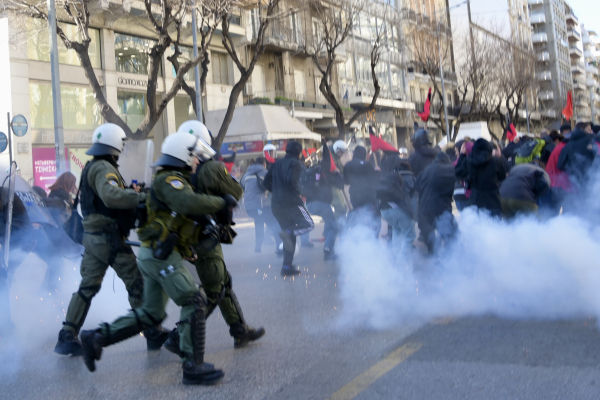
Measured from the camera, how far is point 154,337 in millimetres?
4523

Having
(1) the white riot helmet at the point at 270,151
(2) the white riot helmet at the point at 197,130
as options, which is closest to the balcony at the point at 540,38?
(1) the white riot helmet at the point at 270,151

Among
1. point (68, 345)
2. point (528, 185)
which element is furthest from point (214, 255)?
point (528, 185)

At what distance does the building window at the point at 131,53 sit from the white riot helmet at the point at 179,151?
62.7 ft

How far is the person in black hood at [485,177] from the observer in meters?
6.37

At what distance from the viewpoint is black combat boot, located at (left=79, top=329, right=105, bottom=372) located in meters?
3.69

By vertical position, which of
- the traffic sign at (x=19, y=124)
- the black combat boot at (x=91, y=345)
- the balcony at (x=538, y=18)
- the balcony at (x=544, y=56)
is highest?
the balcony at (x=538, y=18)

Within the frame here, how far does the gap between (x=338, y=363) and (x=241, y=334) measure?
857 millimetres

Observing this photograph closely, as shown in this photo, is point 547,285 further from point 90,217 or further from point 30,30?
point 30,30

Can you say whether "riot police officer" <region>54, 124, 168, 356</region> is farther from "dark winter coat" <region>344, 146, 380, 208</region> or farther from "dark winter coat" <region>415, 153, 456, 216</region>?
"dark winter coat" <region>344, 146, 380, 208</region>

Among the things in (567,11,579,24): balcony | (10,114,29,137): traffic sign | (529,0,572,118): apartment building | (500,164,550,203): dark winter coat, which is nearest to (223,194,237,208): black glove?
(500,164,550,203): dark winter coat

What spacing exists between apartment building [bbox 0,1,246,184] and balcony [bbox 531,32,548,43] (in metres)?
57.6

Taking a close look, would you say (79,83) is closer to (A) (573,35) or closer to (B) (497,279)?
(B) (497,279)

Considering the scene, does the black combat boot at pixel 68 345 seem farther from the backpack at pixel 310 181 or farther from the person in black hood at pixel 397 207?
the backpack at pixel 310 181

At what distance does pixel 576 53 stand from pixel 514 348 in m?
91.9
